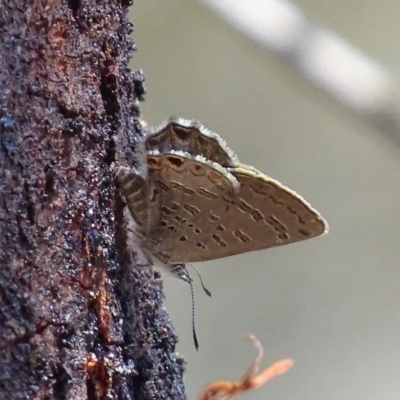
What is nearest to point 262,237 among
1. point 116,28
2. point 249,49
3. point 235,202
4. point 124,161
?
point 235,202

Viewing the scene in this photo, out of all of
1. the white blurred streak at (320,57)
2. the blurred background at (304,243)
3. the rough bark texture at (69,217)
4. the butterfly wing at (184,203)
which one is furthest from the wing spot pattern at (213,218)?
the blurred background at (304,243)

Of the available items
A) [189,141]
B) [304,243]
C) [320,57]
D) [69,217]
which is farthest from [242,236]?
[304,243]

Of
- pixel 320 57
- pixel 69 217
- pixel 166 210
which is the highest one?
pixel 320 57

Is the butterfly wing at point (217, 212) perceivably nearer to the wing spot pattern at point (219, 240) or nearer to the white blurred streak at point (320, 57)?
the wing spot pattern at point (219, 240)

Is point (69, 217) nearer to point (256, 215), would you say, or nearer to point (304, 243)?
point (256, 215)

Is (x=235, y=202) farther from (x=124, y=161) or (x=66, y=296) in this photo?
(x=66, y=296)
